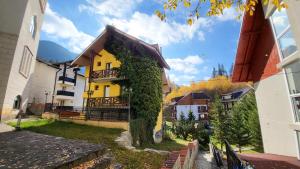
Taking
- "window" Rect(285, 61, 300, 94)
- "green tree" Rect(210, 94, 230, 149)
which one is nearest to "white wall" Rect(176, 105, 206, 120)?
"green tree" Rect(210, 94, 230, 149)

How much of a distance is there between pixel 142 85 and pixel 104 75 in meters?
5.07

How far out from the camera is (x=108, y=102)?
59.0ft

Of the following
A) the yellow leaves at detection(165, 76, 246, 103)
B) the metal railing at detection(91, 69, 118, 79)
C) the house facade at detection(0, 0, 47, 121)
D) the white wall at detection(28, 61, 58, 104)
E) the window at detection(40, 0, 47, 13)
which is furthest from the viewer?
the yellow leaves at detection(165, 76, 246, 103)

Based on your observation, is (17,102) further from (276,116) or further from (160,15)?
(276,116)

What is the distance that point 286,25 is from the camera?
6.10 metres

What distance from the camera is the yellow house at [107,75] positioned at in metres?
17.4

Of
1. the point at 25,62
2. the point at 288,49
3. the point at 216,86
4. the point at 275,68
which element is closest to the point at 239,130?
the point at 275,68

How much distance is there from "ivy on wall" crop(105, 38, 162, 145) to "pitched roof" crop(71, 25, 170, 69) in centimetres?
Result: 56

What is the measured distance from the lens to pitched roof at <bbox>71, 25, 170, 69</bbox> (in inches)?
696

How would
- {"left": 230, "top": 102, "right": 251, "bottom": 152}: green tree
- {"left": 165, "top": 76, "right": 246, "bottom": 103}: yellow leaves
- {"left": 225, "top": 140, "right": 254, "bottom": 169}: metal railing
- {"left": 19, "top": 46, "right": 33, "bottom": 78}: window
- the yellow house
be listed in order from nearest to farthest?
1. {"left": 225, "top": 140, "right": 254, "bottom": 169}: metal railing
2. {"left": 19, "top": 46, "right": 33, "bottom": 78}: window
3. the yellow house
4. {"left": 230, "top": 102, "right": 251, "bottom": 152}: green tree
5. {"left": 165, "top": 76, "right": 246, "bottom": 103}: yellow leaves

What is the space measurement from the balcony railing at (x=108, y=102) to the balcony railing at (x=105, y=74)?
234 centimetres

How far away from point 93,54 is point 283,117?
19.1 meters

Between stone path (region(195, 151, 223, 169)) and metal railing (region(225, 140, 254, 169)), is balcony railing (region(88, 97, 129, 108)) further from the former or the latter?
metal railing (region(225, 140, 254, 169))

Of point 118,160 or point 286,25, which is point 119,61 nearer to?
point 118,160
